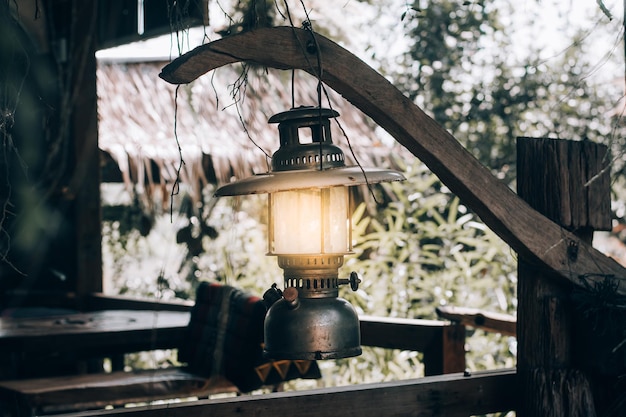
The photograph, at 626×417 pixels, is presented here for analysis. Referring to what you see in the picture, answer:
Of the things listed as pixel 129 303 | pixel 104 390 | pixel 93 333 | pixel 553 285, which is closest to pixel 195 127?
pixel 129 303

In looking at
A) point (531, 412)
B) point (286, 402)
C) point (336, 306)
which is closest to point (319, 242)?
point (336, 306)

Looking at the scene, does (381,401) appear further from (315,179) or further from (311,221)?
(315,179)

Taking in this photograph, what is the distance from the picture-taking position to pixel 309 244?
7.25 ft

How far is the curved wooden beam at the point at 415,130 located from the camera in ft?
6.83

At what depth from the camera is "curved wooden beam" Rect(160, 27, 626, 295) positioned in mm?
2082

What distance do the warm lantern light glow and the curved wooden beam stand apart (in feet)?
0.86

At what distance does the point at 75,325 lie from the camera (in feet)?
13.6

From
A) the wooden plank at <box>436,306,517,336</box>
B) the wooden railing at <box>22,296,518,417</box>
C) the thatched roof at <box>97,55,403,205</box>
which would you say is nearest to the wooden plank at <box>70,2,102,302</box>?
the thatched roof at <box>97,55,403,205</box>

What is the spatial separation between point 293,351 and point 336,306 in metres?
0.16

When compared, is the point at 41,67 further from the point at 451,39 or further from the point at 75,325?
the point at 451,39

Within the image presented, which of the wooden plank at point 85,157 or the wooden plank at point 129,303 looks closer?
the wooden plank at point 129,303

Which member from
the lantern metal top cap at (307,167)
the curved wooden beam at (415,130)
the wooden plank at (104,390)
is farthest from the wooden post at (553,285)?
the wooden plank at (104,390)

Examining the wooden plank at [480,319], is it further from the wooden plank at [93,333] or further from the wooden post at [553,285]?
the wooden plank at [93,333]

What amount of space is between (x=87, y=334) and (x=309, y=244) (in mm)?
1935
